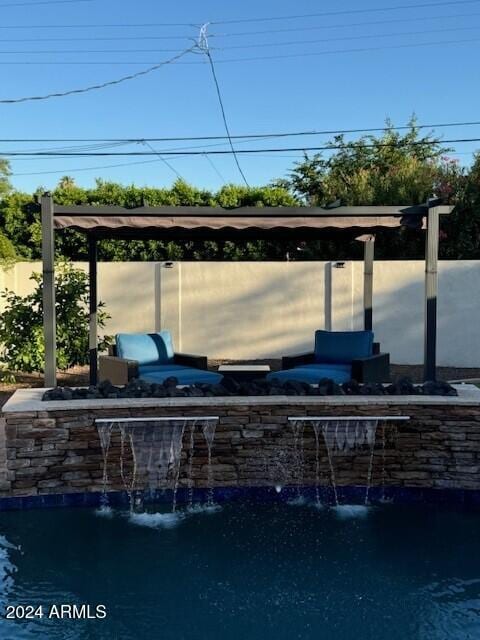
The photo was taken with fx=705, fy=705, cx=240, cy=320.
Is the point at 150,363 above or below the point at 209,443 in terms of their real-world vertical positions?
above

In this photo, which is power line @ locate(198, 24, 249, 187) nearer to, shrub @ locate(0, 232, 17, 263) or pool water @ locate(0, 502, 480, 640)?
shrub @ locate(0, 232, 17, 263)

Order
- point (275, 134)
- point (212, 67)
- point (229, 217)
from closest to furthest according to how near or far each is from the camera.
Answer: point (229, 217), point (212, 67), point (275, 134)

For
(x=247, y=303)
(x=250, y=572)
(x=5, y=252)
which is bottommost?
(x=250, y=572)

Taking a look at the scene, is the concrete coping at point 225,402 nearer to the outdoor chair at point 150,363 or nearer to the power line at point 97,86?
the outdoor chair at point 150,363

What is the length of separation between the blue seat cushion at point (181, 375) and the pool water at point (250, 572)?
79.0 inches

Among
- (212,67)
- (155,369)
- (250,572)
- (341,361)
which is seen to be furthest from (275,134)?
(250,572)

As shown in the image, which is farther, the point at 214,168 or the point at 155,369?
the point at 214,168

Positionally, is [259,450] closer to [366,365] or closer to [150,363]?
[366,365]

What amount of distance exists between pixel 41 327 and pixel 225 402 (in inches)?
212

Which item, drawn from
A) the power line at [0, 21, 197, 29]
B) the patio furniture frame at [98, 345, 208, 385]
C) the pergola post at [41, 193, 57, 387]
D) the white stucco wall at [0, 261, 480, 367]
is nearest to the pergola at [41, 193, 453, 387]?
the pergola post at [41, 193, 57, 387]

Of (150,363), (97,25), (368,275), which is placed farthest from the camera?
(97,25)

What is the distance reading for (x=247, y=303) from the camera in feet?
41.3

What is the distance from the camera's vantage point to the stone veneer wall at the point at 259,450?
213 inches

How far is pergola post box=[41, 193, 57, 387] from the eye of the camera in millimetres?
6492
